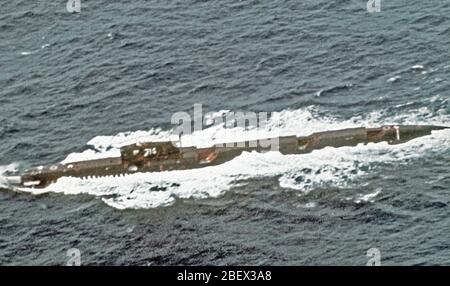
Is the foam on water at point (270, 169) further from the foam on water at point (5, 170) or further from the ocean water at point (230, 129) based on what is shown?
the foam on water at point (5, 170)

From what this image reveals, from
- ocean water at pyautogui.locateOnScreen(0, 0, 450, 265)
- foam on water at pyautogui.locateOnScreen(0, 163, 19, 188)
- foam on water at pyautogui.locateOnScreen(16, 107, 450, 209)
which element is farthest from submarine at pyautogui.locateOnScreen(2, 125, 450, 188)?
ocean water at pyautogui.locateOnScreen(0, 0, 450, 265)

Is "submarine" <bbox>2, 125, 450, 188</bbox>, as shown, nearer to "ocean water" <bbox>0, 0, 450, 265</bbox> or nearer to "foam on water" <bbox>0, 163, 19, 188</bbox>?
"foam on water" <bbox>0, 163, 19, 188</bbox>

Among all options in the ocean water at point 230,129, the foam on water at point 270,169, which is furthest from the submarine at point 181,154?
the ocean water at point 230,129

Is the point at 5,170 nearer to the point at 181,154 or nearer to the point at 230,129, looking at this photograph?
the point at 181,154

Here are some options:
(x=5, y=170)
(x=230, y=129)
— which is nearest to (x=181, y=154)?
(x=230, y=129)

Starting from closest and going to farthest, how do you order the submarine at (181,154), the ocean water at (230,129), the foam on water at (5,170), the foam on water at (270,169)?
the ocean water at (230,129)
the foam on water at (270,169)
the submarine at (181,154)
the foam on water at (5,170)
